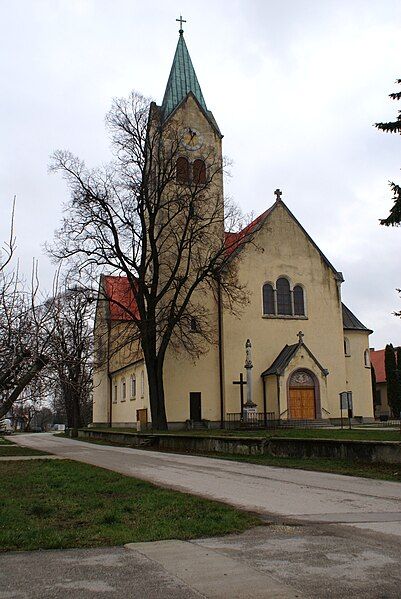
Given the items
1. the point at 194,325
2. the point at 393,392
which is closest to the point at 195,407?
the point at 194,325

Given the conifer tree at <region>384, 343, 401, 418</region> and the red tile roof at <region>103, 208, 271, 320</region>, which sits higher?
the red tile roof at <region>103, 208, 271, 320</region>

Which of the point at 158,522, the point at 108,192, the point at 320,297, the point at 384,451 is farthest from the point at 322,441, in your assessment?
the point at 320,297

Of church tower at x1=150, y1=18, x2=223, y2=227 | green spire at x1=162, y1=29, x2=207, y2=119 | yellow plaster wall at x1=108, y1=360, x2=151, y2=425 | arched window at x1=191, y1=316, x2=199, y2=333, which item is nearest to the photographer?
arched window at x1=191, y1=316, x2=199, y2=333

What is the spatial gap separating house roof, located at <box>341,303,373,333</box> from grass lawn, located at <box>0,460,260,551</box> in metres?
32.8

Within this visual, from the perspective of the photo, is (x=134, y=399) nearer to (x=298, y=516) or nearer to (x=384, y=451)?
(x=384, y=451)

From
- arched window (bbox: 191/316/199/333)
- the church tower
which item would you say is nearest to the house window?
arched window (bbox: 191/316/199/333)

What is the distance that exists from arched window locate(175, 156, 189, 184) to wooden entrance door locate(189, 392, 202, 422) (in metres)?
13.3

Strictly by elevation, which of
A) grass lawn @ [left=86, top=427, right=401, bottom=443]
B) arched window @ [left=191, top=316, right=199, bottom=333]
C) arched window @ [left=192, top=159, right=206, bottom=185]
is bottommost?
grass lawn @ [left=86, top=427, right=401, bottom=443]

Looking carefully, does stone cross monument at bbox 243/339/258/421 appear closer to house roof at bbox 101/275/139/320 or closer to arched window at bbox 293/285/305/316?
arched window at bbox 293/285/305/316

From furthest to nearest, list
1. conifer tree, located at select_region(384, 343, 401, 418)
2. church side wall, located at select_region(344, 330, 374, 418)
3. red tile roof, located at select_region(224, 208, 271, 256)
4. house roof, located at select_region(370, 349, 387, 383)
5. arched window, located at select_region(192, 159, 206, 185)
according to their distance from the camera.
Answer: house roof, located at select_region(370, 349, 387, 383) → conifer tree, located at select_region(384, 343, 401, 418) → church side wall, located at select_region(344, 330, 374, 418) → red tile roof, located at select_region(224, 208, 271, 256) → arched window, located at select_region(192, 159, 206, 185)

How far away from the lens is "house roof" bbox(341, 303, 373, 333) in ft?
146

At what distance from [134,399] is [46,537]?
39.7 metres

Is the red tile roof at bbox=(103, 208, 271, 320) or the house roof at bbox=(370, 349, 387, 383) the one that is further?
the house roof at bbox=(370, 349, 387, 383)

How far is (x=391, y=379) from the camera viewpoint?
62219 mm
